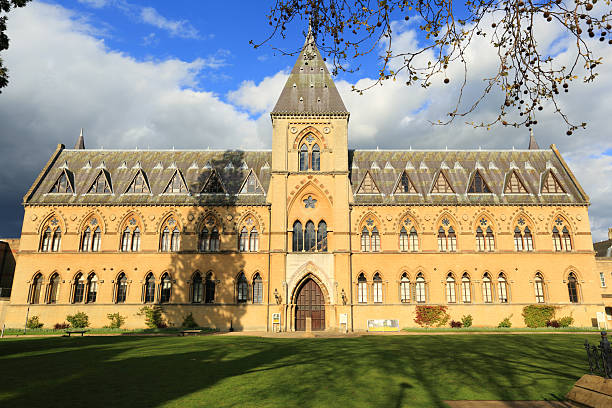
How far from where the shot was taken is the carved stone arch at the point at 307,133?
37.1 m

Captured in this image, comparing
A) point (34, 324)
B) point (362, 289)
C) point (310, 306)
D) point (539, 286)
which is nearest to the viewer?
point (310, 306)

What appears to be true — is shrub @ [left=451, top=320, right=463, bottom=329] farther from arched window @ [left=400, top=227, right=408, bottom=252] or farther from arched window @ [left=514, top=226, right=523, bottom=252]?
arched window @ [left=514, top=226, right=523, bottom=252]

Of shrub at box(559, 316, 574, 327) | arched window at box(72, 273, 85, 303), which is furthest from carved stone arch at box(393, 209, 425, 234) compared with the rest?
arched window at box(72, 273, 85, 303)

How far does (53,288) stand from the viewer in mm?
36094

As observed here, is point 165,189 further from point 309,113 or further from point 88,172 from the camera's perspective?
point 309,113

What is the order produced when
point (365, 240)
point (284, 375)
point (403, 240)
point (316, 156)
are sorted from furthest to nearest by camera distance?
point (316, 156), point (403, 240), point (365, 240), point (284, 375)

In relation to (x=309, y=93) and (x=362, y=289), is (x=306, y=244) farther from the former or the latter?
(x=309, y=93)

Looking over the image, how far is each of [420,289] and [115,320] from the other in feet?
88.3

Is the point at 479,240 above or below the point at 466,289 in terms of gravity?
above

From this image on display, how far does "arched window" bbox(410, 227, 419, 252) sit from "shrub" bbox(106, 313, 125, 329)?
26334mm

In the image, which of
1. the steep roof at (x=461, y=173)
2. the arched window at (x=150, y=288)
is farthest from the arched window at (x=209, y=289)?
the steep roof at (x=461, y=173)

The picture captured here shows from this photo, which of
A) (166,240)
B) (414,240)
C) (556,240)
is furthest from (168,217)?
(556,240)

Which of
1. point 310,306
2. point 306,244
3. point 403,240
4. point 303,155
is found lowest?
point 310,306

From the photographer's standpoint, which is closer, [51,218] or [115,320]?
[115,320]
